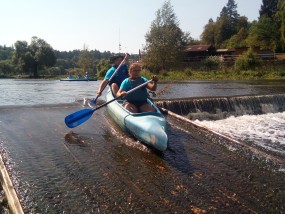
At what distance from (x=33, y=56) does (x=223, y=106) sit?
5835 centimetres

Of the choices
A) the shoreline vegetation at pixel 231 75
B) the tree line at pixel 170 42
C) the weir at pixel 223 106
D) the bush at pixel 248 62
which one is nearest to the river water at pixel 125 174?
the weir at pixel 223 106

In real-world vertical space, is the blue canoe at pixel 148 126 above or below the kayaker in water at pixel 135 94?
below

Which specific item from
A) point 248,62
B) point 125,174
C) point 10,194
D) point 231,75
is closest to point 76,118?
point 125,174

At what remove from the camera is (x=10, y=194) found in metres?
4.06

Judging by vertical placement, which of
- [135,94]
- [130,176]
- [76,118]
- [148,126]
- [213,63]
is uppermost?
[213,63]

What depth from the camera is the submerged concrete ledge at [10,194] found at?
146 inches

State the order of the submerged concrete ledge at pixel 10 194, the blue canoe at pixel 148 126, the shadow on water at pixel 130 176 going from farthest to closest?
the blue canoe at pixel 148 126 < the shadow on water at pixel 130 176 < the submerged concrete ledge at pixel 10 194

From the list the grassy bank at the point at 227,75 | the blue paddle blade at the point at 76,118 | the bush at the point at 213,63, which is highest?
the bush at the point at 213,63

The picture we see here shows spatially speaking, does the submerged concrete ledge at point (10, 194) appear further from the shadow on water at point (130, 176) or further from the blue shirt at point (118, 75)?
the blue shirt at point (118, 75)

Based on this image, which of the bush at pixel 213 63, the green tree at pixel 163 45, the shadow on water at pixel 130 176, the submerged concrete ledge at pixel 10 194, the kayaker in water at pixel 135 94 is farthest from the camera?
the green tree at pixel 163 45

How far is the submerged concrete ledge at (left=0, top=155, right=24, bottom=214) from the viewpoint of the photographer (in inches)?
146

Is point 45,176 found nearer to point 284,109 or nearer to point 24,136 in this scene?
point 24,136

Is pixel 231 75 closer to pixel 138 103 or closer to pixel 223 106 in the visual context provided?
pixel 223 106

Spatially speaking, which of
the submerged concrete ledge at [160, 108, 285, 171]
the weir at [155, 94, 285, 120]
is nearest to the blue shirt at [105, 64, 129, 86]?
the submerged concrete ledge at [160, 108, 285, 171]
